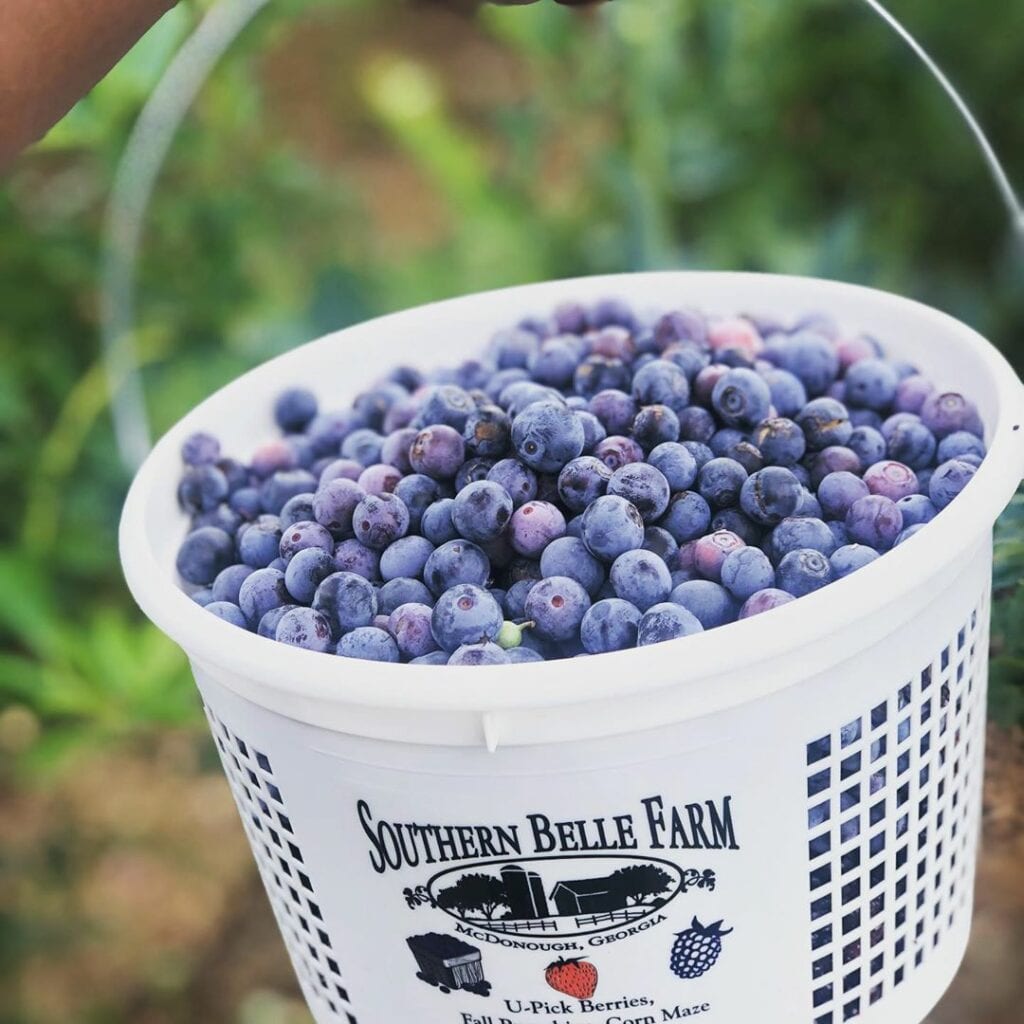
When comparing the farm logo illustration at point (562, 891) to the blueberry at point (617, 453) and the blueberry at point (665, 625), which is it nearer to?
the blueberry at point (665, 625)

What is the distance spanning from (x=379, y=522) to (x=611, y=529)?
162mm

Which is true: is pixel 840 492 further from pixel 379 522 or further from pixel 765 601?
pixel 379 522

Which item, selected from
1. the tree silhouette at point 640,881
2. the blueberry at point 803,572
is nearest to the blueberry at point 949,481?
the blueberry at point 803,572

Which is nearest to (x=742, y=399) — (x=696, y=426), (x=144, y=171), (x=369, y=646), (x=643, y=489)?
(x=696, y=426)

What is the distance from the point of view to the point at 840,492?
81cm

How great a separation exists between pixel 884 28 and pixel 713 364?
3.33 ft

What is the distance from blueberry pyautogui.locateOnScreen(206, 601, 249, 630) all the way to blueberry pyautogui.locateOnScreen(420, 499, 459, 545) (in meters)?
0.14

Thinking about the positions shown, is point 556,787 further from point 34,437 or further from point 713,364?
point 34,437

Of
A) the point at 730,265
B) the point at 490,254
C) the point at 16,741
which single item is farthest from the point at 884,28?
the point at 16,741

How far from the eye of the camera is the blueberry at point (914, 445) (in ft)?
2.86

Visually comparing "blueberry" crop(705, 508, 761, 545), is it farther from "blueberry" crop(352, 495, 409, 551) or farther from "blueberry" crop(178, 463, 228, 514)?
"blueberry" crop(178, 463, 228, 514)

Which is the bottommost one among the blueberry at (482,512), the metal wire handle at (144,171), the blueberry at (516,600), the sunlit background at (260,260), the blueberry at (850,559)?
the sunlit background at (260,260)

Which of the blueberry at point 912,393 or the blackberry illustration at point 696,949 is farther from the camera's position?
the blueberry at point 912,393

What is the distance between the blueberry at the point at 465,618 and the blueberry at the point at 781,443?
0.84 feet
